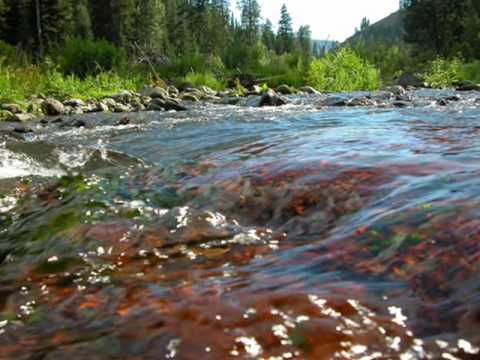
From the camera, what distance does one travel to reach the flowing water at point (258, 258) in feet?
3.70

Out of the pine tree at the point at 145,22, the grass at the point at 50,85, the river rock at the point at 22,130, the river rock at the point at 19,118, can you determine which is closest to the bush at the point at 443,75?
the grass at the point at 50,85

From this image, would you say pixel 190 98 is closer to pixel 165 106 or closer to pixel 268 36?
pixel 165 106

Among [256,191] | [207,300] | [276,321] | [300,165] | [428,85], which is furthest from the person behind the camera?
[428,85]

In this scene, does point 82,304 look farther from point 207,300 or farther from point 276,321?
point 276,321

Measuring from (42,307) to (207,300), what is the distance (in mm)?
499

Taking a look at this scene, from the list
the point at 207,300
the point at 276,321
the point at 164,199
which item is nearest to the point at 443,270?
the point at 276,321

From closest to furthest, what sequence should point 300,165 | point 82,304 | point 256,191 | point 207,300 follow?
1. point 207,300
2. point 82,304
3. point 256,191
4. point 300,165

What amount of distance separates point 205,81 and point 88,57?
4891 mm

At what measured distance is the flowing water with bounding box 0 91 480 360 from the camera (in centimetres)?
113

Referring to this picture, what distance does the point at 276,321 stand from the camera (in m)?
1.17

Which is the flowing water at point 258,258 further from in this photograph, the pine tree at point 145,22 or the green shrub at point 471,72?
the pine tree at point 145,22

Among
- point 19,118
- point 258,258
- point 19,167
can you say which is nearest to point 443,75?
point 19,118

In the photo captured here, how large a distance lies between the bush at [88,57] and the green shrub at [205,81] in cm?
283

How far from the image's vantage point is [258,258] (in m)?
1.66
